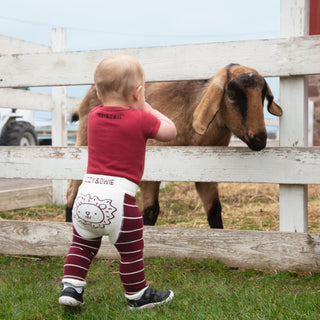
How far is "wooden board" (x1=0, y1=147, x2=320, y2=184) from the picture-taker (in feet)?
10.1

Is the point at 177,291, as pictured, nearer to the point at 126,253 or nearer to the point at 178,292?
the point at 178,292

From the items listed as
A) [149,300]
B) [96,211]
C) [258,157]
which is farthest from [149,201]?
[96,211]

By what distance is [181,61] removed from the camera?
332 centimetres

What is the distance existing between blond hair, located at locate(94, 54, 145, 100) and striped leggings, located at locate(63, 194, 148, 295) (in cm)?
54

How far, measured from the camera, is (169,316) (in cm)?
223

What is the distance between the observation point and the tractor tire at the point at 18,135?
8945mm

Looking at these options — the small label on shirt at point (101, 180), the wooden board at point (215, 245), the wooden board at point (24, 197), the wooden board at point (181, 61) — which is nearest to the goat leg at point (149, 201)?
the wooden board at point (215, 245)

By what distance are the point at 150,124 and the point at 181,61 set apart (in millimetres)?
1193

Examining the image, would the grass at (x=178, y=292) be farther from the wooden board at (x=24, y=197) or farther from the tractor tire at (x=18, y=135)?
the tractor tire at (x=18, y=135)

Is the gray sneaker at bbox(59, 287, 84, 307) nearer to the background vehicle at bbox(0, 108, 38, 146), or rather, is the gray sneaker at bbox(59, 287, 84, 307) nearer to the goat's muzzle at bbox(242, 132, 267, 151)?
the goat's muzzle at bbox(242, 132, 267, 151)

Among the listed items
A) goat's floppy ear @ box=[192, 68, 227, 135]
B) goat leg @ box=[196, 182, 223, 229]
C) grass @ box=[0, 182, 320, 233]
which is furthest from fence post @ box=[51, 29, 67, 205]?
goat's floppy ear @ box=[192, 68, 227, 135]

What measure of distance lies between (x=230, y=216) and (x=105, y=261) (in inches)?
86.8

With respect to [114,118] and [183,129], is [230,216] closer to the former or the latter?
[183,129]

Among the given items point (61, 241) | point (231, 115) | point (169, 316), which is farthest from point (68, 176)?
point (169, 316)
